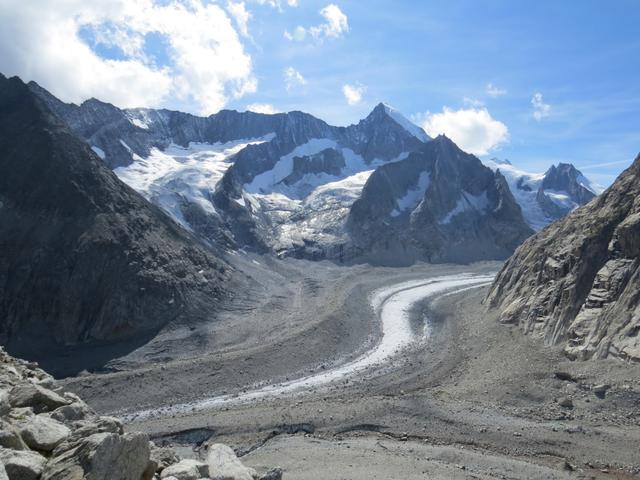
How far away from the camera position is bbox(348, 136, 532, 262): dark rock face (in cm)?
12925

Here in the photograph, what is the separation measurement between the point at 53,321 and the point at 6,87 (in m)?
39.9

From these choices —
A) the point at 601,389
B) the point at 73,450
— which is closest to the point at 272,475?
the point at 73,450

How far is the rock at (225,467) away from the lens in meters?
15.0

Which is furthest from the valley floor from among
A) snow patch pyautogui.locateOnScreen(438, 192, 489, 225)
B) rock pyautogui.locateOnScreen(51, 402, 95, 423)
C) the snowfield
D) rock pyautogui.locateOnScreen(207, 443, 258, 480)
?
snow patch pyautogui.locateOnScreen(438, 192, 489, 225)

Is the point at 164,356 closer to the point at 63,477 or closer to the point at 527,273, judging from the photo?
the point at 527,273

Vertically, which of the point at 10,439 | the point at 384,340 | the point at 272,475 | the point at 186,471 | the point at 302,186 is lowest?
the point at 384,340

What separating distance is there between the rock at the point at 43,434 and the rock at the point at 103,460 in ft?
2.27

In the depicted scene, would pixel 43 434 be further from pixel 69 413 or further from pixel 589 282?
pixel 589 282

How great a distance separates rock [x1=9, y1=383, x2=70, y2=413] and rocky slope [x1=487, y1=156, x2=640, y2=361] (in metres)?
35.1

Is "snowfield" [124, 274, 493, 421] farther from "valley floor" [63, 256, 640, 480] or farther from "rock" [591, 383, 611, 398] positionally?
"rock" [591, 383, 611, 398]

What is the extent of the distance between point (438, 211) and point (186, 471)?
135m

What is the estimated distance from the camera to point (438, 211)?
14388 centimetres

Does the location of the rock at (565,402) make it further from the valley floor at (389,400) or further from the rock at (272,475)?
the rock at (272,475)

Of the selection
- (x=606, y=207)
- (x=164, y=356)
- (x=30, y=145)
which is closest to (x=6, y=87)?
(x=30, y=145)
